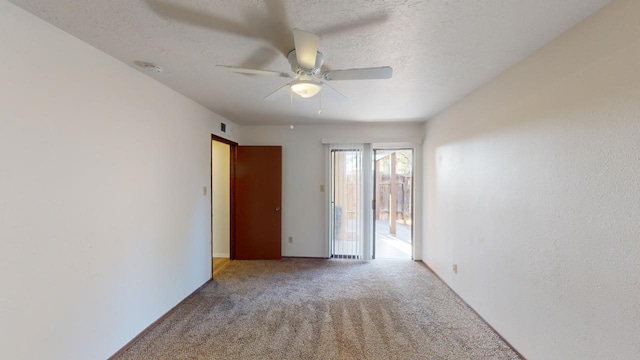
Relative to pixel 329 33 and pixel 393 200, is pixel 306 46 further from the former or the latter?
pixel 393 200

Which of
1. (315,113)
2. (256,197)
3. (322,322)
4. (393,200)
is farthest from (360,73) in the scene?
(393,200)

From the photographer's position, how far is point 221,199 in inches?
181

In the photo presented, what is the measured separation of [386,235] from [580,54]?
567 cm

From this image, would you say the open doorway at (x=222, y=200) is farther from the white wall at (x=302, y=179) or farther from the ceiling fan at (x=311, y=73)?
the ceiling fan at (x=311, y=73)

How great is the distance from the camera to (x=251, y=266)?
4.05 meters

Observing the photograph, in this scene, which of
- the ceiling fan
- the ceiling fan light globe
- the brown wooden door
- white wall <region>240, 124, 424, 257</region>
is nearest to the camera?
the ceiling fan

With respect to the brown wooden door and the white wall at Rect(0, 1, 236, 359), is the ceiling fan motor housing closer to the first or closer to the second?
the white wall at Rect(0, 1, 236, 359)

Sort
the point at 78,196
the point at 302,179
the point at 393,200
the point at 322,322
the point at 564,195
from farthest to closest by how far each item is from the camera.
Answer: the point at 393,200, the point at 302,179, the point at 322,322, the point at 78,196, the point at 564,195

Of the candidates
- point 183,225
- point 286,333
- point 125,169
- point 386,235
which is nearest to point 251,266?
point 183,225

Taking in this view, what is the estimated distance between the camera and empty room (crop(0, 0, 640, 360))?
1.39m

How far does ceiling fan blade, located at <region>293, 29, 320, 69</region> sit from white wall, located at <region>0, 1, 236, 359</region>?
1479 mm

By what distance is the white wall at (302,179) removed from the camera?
4.47 metres

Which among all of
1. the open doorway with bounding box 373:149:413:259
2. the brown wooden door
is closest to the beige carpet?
the brown wooden door

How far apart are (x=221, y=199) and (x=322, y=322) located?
9.55ft
